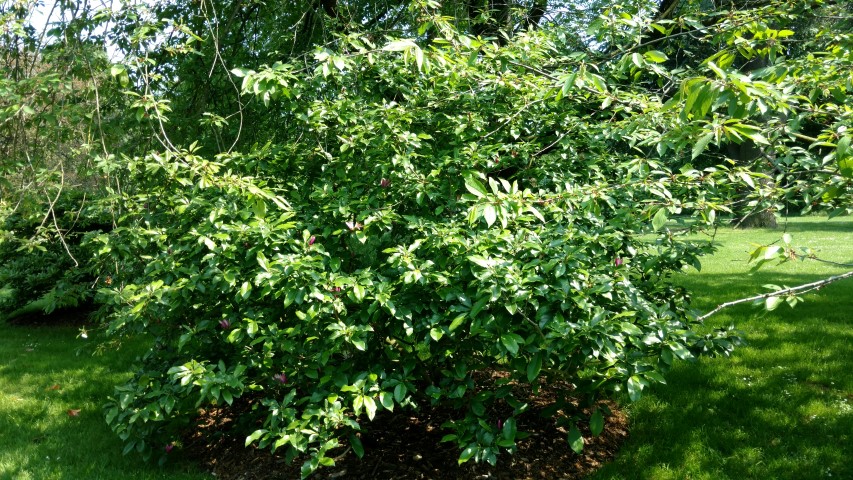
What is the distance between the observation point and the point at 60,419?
513 centimetres

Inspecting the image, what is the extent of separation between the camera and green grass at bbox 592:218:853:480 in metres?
3.73

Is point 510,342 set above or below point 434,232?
below

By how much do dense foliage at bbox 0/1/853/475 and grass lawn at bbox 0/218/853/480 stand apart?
2.02ft

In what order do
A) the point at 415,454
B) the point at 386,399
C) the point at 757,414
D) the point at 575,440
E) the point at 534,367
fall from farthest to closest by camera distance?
the point at 757,414 → the point at 415,454 → the point at 575,440 → the point at 386,399 → the point at 534,367

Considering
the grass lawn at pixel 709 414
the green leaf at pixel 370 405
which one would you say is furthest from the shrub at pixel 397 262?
the grass lawn at pixel 709 414

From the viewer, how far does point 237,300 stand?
133 inches

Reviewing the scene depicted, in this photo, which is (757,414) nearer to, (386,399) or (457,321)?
(457,321)

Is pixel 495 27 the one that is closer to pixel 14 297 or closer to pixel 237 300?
pixel 237 300

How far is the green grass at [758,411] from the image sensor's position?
3.73 m

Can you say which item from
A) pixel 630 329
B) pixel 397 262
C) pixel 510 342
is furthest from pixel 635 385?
pixel 397 262

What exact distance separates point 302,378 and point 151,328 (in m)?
1.09

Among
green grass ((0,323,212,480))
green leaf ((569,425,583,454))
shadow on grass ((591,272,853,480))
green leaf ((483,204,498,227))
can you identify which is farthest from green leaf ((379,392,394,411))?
green grass ((0,323,212,480))

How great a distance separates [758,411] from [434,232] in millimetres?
2623

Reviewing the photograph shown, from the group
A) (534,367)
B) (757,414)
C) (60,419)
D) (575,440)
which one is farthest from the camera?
(60,419)
